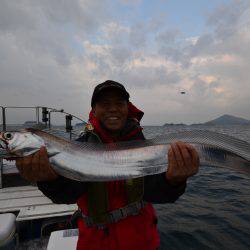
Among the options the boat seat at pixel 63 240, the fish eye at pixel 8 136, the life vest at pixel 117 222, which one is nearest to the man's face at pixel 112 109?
the life vest at pixel 117 222

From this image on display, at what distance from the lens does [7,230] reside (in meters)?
5.70

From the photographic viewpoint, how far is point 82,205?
3891mm

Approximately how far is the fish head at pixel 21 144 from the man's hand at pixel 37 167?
72mm

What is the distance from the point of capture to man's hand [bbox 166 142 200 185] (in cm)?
350

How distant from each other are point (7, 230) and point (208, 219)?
6.60 m

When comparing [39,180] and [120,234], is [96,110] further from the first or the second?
[120,234]

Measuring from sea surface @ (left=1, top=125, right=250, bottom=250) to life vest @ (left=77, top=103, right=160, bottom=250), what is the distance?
8.64ft

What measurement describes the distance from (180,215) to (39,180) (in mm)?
7680

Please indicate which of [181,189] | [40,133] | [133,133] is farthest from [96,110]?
[181,189]

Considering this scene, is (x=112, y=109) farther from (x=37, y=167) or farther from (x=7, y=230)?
(x=7, y=230)

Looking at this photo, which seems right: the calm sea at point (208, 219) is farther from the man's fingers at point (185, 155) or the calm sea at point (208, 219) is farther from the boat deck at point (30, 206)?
the man's fingers at point (185, 155)

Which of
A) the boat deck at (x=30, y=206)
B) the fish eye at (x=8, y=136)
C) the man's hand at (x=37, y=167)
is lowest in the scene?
the boat deck at (x=30, y=206)

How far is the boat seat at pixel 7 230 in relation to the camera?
553 cm

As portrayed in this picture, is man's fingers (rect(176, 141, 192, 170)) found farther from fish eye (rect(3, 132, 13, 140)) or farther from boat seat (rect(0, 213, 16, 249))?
boat seat (rect(0, 213, 16, 249))
